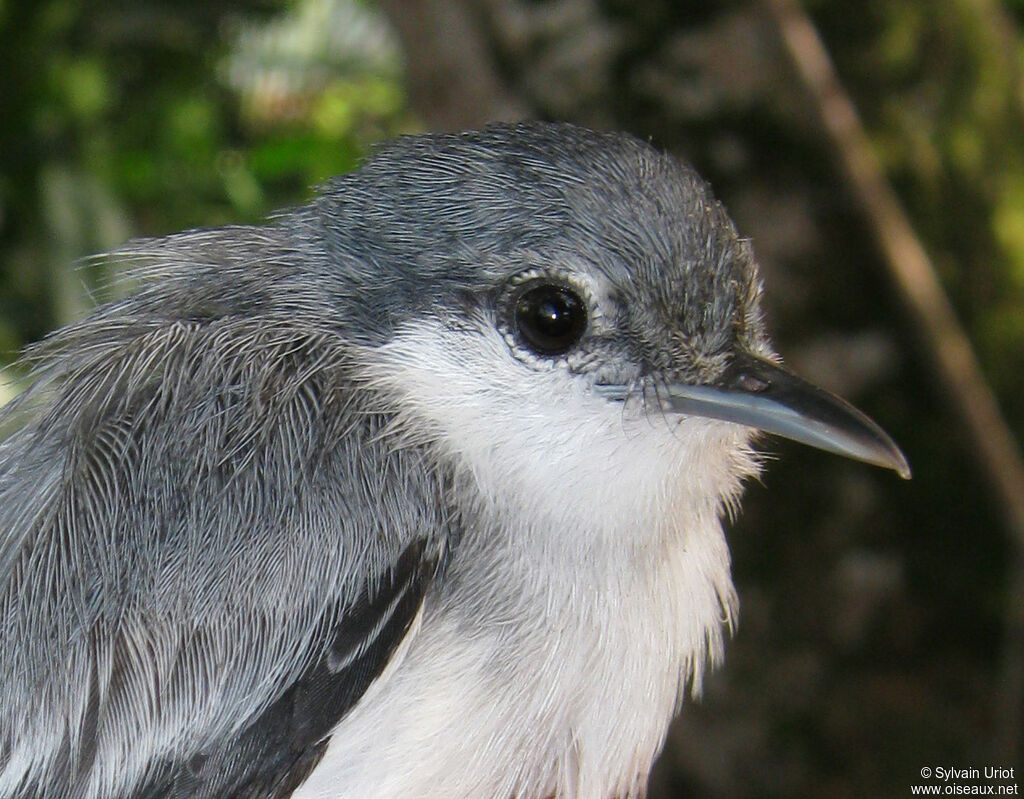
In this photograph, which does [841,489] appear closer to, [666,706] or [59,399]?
[666,706]

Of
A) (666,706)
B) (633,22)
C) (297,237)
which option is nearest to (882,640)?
(666,706)

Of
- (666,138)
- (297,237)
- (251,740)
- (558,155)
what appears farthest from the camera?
(666,138)

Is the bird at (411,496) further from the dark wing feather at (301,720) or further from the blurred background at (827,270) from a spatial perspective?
the blurred background at (827,270)

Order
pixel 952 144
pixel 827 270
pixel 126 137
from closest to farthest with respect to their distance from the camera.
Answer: pixel 827 270 → pixel 952 144 → pixel 126 137

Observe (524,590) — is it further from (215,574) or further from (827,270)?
(827,270)

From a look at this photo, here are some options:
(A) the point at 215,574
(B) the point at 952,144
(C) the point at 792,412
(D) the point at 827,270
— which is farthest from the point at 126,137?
(C) the point at 792,412

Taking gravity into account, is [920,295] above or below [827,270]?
below
